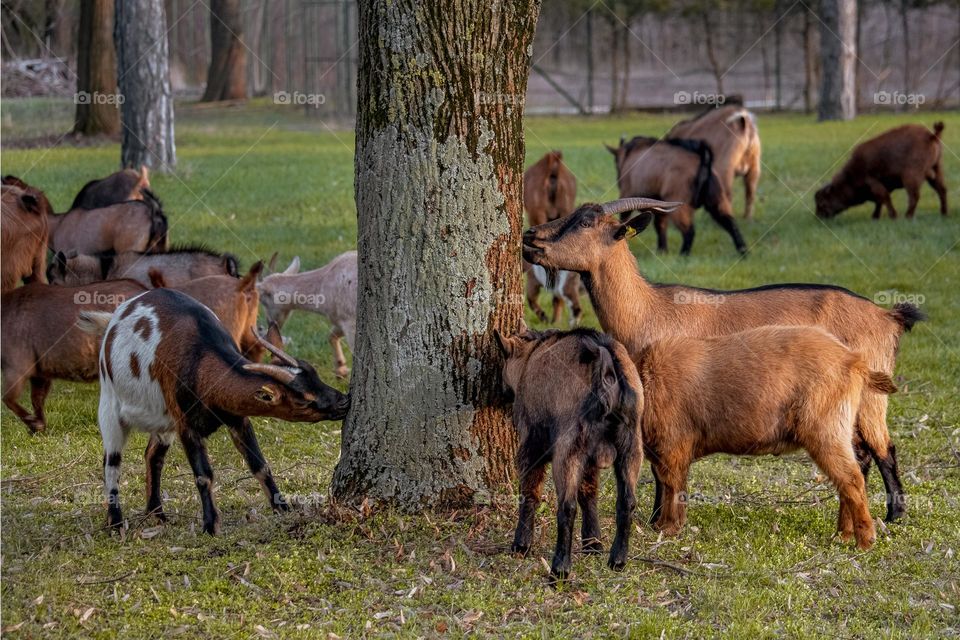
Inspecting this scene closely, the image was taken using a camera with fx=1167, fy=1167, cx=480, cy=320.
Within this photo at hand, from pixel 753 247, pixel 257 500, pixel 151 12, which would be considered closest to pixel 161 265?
pixel 257 500

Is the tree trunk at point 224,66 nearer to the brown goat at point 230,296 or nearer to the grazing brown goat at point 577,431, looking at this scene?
the brown goat at point 230,296

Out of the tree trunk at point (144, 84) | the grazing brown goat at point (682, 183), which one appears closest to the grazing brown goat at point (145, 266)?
the grazing brown goat at point (682, 183)

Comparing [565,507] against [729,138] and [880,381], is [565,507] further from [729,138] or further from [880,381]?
[729,138]

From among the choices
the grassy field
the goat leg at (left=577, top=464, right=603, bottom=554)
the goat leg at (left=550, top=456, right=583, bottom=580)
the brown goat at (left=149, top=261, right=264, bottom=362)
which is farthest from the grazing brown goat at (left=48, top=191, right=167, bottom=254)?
the goat leg at (left=550, top=456, right=583, bottom=580)

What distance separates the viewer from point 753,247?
42.5 feet

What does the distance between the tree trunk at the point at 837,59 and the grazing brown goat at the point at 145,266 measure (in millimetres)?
18413

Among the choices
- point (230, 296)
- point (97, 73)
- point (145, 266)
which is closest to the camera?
point (230, 296)

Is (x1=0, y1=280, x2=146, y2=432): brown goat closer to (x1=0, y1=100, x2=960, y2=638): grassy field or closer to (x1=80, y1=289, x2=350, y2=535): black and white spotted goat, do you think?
(x1=0, y1=100, x2=960, y2=638): grassy field

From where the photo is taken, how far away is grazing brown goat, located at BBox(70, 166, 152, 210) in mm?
10961

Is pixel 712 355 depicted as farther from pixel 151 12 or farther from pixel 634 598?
pixel 151 12

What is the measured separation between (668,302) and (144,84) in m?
12.3

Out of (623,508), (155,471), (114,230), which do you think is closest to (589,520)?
(623,508)

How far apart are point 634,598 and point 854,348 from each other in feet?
6.77

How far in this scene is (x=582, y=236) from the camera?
6160 millimetres
